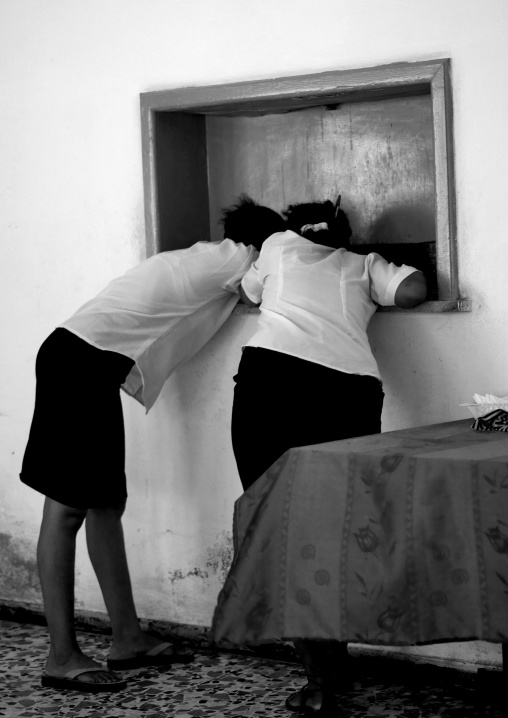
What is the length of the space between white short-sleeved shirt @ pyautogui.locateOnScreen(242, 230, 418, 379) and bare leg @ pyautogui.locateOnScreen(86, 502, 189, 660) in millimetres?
847

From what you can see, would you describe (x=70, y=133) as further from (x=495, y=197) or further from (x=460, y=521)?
(x=460, y=521)

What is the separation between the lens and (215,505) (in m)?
3.89

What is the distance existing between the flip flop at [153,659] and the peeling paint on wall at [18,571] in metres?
0.77

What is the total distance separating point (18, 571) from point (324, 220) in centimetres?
203

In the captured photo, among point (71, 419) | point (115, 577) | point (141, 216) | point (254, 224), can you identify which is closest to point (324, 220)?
point (254, 224)

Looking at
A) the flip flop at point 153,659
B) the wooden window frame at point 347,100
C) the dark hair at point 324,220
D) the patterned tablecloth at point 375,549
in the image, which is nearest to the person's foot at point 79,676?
the flip flop at point 153,659

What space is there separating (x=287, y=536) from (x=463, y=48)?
176cm

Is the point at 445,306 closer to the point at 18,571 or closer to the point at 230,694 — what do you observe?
the point at 230,694

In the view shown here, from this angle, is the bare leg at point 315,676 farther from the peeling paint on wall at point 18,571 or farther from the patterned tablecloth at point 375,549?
the peeling paint on wall at point 18,571

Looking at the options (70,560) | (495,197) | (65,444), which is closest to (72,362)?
(65,444)

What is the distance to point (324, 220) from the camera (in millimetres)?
3459

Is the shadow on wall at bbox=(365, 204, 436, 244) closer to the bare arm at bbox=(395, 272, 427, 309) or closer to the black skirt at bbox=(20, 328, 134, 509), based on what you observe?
the bare arm at bbox=(395, 272, 427, 309)

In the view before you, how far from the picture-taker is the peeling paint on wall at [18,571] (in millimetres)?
4309

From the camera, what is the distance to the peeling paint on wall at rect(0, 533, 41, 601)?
4.31 m
